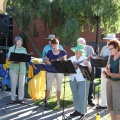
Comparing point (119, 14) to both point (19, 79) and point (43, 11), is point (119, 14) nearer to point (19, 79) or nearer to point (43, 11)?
point (43, 11)

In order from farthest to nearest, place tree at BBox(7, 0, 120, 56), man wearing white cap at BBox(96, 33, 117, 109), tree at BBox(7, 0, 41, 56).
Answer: tree at BBox(7, 0, 41, 56), tree at BBox(7, 0, 120, 56), man wearing white cap at BBox(96, 33, 117, 109)

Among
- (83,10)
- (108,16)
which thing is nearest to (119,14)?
(108,16)

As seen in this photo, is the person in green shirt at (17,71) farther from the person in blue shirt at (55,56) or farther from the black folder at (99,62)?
the black folder at (99,62)

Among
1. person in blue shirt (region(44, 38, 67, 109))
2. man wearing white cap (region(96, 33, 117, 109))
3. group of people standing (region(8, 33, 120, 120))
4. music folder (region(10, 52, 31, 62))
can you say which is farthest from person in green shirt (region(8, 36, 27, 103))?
man wearing white cap (region(96, 33, 117, 109))

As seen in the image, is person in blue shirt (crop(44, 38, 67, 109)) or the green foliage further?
the green foliage

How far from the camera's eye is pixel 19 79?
29.9 ft

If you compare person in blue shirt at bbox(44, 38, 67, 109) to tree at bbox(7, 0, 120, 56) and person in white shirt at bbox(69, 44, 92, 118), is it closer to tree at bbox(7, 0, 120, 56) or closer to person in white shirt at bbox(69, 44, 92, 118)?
person in white shirt at bbox(69, 44, 92, 118)

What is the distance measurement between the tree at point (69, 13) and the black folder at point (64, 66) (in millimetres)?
10270

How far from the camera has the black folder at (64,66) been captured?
21.9 ft

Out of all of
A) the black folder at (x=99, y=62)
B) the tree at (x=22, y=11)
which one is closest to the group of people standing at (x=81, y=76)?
the black folder at (x=99, y=62)

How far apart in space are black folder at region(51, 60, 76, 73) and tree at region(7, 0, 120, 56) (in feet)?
33.7

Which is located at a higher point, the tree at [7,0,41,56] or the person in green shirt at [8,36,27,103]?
the tree at [7,0,41,56]

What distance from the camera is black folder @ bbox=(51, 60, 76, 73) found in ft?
21.9

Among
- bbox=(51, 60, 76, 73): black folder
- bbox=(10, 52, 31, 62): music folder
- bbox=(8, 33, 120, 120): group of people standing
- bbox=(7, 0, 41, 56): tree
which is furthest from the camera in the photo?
bbox=(7, 0, 41, 56): tree
